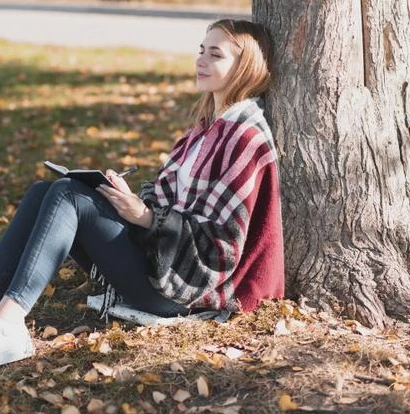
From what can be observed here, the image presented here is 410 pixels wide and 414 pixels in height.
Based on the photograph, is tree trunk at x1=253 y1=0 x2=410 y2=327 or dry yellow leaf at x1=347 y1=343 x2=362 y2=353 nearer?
dry yellow leaf at x1=347 y1=343 x2=362 y2=353

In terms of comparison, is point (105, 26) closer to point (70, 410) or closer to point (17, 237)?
point (17, 237)

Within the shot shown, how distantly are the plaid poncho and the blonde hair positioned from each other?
56 millimetres

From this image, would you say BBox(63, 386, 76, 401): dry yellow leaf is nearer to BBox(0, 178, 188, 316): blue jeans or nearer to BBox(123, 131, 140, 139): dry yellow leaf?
BBox(0, 178, 188, 316): blue jeans

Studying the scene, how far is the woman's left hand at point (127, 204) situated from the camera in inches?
148

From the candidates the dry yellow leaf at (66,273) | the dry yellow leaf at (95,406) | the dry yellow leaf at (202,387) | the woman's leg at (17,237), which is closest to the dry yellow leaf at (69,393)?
the dry yellow leaf at (95,406)

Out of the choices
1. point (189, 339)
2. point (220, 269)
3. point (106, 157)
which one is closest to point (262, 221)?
point (220, 269)

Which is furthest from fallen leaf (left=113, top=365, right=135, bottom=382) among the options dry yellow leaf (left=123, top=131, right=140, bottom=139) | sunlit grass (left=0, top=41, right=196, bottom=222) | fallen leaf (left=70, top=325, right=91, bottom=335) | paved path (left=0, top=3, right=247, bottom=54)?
paved path (left=0, top=3, right=247, bottom=54)

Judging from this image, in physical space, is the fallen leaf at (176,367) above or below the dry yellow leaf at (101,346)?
below

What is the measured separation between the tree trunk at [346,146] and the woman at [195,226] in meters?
0.15

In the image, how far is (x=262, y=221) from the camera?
157 inches

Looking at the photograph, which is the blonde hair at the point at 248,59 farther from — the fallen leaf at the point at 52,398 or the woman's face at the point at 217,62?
the fallen leaf at the point at 52,398

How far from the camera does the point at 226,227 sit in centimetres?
389

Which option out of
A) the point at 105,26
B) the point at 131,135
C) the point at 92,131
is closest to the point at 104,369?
the point at 131,135

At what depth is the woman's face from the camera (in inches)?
A: 159
